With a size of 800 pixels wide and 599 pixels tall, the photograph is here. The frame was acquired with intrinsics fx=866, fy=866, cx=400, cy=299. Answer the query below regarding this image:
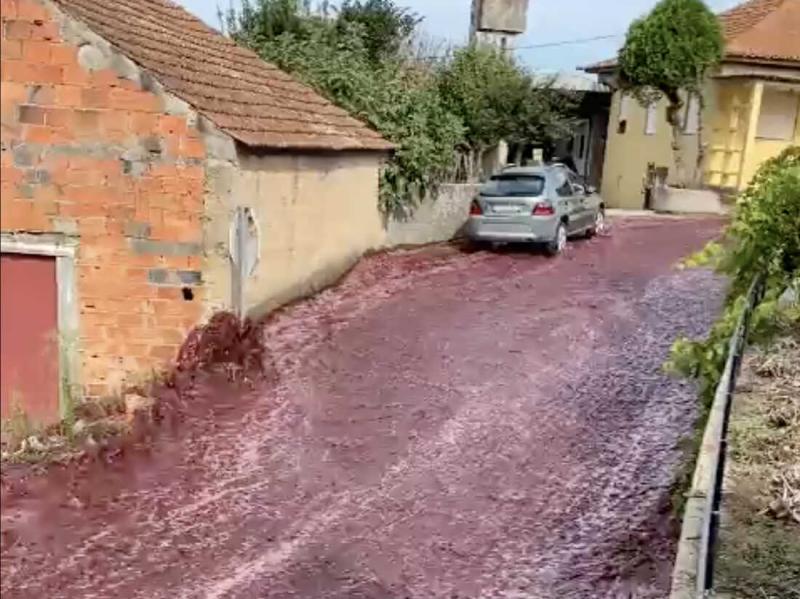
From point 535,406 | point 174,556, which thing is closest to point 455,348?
point 535,406

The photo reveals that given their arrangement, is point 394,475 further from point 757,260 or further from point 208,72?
point 208,72

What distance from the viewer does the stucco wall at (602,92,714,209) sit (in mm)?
23109

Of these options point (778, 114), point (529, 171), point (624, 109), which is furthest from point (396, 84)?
point (624, 109)

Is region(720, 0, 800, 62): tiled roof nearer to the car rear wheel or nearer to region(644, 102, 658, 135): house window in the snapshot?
region(644, 102, 658, 135): house window

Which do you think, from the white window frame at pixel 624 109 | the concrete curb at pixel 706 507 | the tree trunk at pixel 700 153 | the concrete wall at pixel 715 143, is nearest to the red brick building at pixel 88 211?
the concrete curb at pixel 706 507

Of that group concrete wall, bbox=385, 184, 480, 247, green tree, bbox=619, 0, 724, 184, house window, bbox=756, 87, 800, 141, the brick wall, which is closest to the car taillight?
concrete wall, bbox=385, 184, 480, 247

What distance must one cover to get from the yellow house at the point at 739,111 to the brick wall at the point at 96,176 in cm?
2169

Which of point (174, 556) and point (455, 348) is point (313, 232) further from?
point (455, 348)

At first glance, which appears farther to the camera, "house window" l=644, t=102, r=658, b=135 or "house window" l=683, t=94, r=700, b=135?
"house window" l=644, t=102, r=658, b=135

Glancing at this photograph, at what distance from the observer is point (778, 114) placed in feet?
73.4

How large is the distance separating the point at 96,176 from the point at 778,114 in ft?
79.3

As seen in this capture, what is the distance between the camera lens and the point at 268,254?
2.77m

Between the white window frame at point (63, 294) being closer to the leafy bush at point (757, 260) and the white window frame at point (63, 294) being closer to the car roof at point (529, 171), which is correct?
the leafy bush at point (757, 260)

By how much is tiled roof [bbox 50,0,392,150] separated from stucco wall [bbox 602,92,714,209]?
14.7 m
